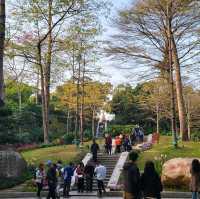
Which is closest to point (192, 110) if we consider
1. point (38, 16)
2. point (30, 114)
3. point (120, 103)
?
point (120, 103)

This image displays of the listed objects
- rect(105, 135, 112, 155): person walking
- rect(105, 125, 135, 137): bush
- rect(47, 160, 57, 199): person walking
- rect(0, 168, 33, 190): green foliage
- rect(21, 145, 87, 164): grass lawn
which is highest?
rect(105, 125, 135, 137): bush

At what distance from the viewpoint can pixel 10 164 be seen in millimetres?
25500

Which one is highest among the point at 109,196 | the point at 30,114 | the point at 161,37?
the point at 161,37

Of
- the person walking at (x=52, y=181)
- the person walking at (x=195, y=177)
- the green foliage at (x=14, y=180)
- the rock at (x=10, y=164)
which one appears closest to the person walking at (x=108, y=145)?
the green foliage at (x=14, y=180)

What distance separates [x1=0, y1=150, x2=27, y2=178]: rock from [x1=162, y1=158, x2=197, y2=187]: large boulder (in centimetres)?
780

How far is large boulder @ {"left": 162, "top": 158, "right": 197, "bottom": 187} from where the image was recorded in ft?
73.6

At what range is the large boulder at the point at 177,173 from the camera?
22.4 m

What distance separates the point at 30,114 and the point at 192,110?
65.5 feet

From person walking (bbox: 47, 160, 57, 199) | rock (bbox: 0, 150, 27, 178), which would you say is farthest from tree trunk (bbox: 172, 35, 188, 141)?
person walking (bbox: 47, 160, 57, 199)

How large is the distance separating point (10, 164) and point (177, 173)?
338 inches

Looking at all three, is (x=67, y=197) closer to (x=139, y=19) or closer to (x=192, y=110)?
(x=139, y=19)

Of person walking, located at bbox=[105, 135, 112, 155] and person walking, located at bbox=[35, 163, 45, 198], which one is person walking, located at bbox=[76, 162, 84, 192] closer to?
person walking, located at bbox=[35, 163, 45, 198]

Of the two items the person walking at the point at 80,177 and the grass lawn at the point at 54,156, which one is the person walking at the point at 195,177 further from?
the grass lawn at the point at 54,156

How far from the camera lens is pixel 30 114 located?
190 ft
